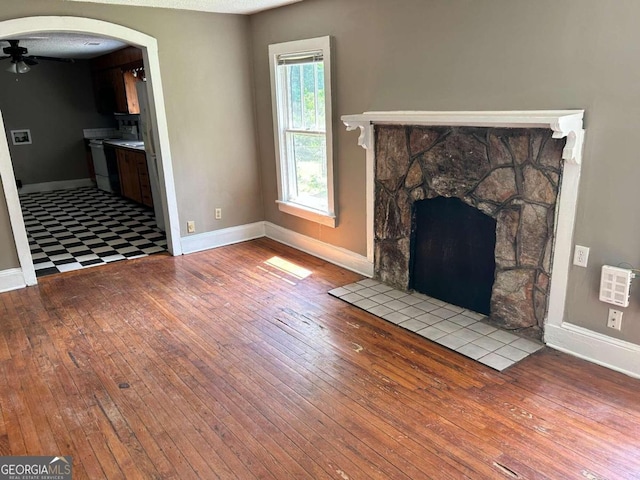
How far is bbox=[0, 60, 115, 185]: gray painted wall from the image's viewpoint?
8094 mm

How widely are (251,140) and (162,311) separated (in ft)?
7.55

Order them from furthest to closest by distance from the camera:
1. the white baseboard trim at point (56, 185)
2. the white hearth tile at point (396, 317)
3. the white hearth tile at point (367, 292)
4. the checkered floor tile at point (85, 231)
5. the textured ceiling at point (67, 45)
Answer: the white baseboard trim at point (56, 185), the textured ceiling at point (67, 45), the checkered floor tile at point (85, 231), the white hearth tile at point (367, 292), the white hearth tile at point (396, 317)

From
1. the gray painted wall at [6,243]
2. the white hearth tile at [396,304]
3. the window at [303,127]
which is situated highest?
the window at [303,127]

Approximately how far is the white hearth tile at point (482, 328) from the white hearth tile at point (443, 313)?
0.19 metres

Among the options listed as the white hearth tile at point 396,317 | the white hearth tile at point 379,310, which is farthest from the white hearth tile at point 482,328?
A: the white hearth tile at point 379,310

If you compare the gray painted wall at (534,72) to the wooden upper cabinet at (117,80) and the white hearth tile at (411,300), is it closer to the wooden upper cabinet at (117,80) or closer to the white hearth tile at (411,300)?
the white hearth tile at (411,300)

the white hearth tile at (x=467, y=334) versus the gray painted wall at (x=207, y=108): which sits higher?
the gray painted wall at (x=207, y=108)

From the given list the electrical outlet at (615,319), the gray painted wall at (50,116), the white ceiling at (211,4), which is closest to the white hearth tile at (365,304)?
the electrical outlet at (615,319)

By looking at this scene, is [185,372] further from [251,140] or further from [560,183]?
[251,140]

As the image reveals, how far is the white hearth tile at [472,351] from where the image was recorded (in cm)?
282

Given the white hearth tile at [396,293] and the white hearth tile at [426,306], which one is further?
the white hearth tile at [396,293]

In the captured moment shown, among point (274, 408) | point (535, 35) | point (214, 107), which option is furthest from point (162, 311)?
point (535, 35)

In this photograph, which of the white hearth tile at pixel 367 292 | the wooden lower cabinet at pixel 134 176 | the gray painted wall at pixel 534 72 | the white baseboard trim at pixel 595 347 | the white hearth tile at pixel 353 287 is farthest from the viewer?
the wooden lower cabinet at pixel 134 176

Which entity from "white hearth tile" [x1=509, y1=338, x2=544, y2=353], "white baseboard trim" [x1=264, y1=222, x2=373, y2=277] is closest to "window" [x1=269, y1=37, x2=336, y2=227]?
"white baseboard trim" [x1=264, y1=222, x2=373, y2=277]
